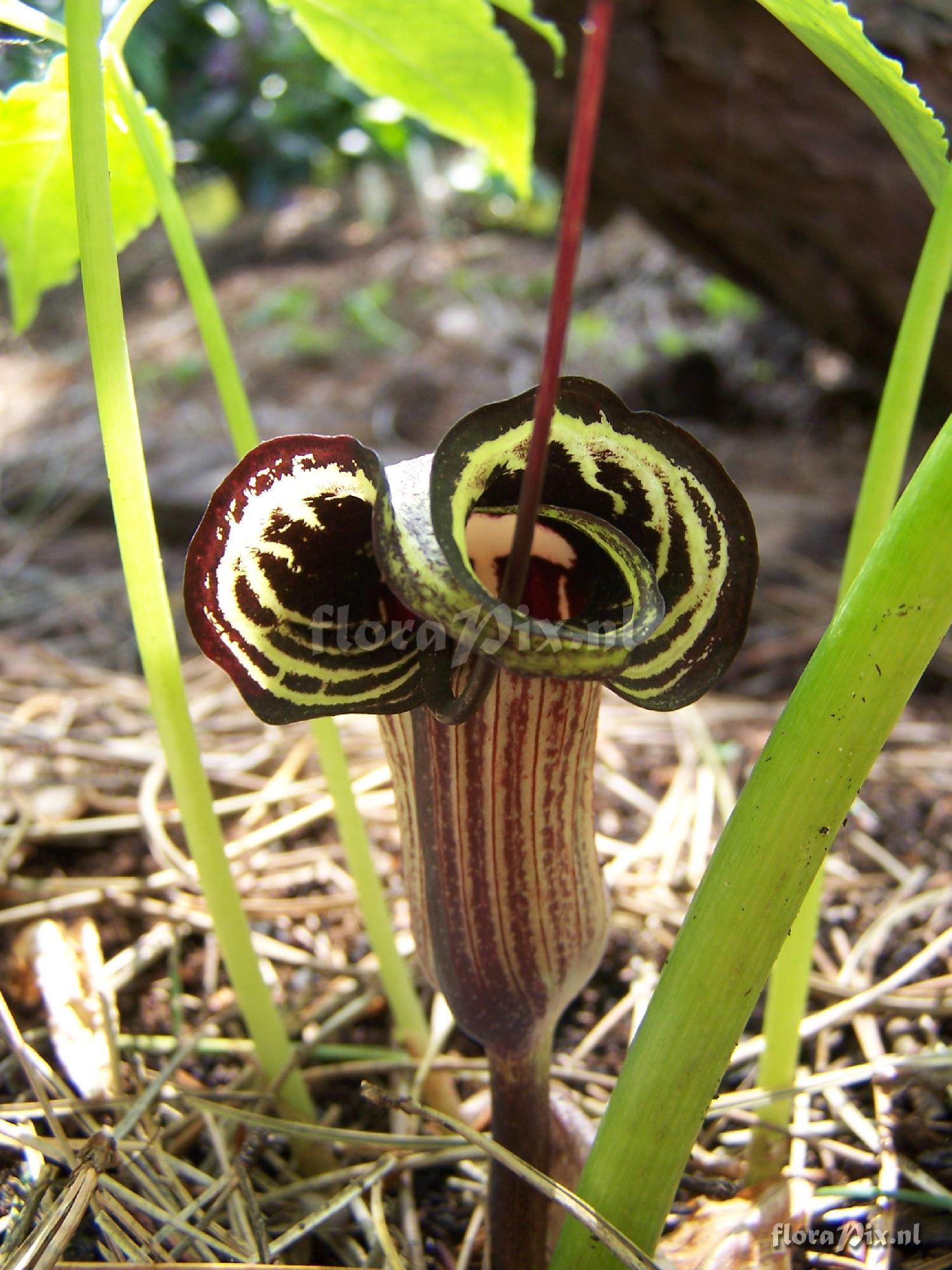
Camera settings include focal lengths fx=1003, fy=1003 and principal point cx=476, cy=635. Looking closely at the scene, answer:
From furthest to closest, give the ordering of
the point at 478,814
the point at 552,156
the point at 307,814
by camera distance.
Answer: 1. the point at 552,156
2. the point at 307,814
3. the point at 478,814

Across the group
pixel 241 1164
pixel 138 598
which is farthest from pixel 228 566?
pixel 241 1164

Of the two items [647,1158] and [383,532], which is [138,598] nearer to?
[383,532]

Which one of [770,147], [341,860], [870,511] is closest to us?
[870,511]

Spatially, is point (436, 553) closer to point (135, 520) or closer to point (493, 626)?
point (493, 626)

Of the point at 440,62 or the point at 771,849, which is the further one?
the point at 440,62

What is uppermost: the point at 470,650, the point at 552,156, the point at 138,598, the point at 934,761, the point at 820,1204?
the point at 552,156

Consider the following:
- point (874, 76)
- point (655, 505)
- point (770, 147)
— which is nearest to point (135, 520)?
point (655, 505)

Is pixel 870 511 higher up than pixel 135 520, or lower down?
higher up
